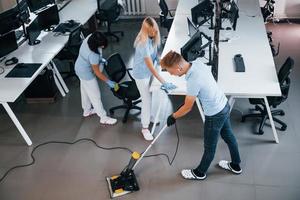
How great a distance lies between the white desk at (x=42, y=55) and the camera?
434 centimetres

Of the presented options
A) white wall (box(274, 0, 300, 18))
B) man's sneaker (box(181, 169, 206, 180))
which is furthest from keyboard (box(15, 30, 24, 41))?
white wall (box(274, 0, 300, 18))

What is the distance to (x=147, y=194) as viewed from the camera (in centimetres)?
380

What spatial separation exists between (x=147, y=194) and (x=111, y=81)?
1510 millimetres

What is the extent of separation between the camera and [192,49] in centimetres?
438

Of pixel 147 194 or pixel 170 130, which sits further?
pixel 170 130

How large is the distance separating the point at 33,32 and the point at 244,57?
3.09 meters

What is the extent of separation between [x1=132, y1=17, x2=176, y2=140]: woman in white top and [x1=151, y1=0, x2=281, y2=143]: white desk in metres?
0.13

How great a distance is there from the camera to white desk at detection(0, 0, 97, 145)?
4.34 m

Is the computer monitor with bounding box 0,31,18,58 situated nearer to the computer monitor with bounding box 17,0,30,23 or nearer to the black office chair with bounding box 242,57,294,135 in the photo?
the computer monitor with bounding box 17,0,30,23

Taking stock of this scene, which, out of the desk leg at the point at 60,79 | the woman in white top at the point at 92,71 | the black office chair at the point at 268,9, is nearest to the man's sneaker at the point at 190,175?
the woman in white top at the point at 92,71

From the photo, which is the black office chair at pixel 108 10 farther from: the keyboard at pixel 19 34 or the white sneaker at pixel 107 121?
the white sneaker at pixel 107 121

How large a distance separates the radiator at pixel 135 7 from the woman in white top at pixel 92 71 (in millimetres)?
3625

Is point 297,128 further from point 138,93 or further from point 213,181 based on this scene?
point 138,93

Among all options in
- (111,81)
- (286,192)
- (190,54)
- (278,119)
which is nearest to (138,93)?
(111,81)
